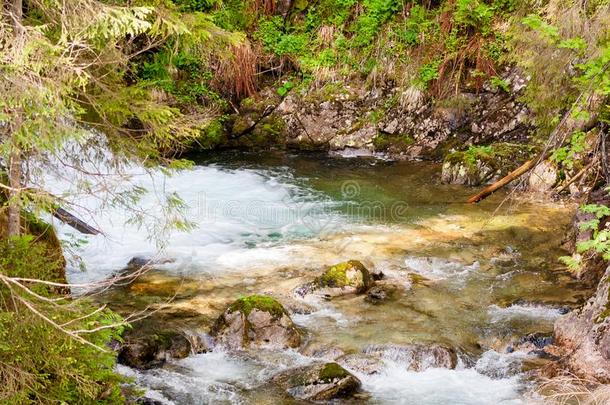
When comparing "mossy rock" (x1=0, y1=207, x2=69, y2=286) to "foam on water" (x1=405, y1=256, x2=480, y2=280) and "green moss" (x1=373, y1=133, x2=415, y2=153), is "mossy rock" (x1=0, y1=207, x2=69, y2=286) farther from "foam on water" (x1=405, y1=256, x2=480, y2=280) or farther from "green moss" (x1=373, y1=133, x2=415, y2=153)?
"green moss" (x1=373, y1=133, x2=415, y2=153)

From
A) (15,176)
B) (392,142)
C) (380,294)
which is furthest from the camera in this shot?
(392,142)

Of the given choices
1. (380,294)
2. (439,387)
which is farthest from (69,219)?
(439,387)

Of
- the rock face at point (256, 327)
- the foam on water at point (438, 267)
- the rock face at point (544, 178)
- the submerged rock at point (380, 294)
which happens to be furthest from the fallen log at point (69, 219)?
the rock face at point (544, 178)

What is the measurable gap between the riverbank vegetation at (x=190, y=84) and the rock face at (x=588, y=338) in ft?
2.47

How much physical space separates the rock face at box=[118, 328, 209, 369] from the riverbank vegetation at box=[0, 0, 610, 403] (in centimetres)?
26

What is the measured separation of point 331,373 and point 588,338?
2.70m

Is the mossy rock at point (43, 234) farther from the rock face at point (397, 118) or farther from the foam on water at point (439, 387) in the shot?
the rock face at point (397, 118)

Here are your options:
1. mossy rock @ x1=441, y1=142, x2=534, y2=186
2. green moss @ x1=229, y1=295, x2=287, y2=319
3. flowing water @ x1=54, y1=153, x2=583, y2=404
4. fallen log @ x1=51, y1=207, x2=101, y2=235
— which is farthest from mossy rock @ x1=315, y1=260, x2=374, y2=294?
mossy rock @ x1=441, y1=142, x2=534, y2=186

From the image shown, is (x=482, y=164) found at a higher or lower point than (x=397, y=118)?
lower

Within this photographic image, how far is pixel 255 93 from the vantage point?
635 inches

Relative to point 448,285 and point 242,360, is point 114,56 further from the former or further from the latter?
point 448,285

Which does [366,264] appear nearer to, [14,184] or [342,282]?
[342,282]

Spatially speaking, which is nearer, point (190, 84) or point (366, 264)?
point (366, 264)

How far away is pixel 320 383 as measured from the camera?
20.3 ft
